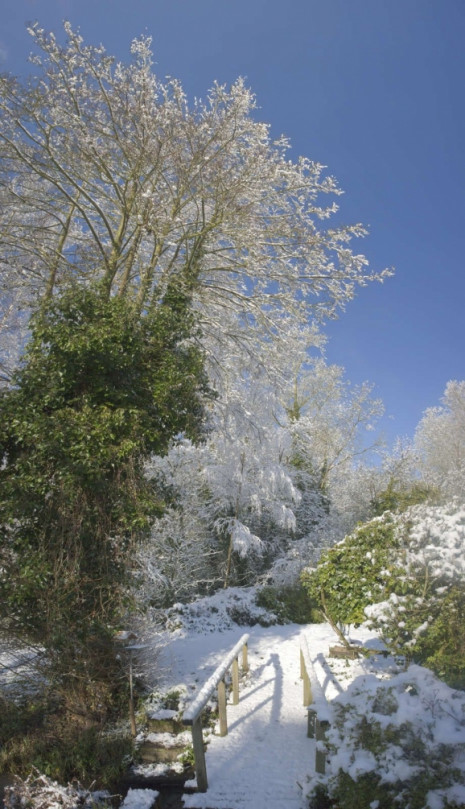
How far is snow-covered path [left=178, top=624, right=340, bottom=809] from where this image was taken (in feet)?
13.9

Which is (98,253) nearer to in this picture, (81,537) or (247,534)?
(81,537)

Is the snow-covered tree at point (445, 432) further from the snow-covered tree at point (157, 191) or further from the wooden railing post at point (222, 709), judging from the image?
the wooden railing post at point (222, 709)

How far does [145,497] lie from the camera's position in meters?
6.11


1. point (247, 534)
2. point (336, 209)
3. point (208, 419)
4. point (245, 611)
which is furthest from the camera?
point (247, 534)

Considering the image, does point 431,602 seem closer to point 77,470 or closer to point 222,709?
point 222,709

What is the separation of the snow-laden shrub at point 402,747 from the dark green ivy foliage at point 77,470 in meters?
3.26

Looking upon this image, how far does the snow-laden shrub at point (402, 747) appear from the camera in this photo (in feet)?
9.43

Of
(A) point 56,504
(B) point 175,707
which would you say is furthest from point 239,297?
(B) point 175,707

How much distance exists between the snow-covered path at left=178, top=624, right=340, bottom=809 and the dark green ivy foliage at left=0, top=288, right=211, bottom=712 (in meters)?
1.86

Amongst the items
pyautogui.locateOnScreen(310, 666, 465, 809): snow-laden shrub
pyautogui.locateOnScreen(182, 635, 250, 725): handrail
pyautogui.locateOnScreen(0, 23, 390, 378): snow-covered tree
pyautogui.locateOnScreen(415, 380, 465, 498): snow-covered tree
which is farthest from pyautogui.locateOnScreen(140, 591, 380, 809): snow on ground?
pyautogui.locateOnScreen(415, 380, 465, 498): snow-covered tree

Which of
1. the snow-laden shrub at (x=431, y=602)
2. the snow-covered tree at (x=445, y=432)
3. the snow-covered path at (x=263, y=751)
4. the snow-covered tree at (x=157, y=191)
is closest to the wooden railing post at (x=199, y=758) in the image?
the snow-covered path at (x=263, y=751)

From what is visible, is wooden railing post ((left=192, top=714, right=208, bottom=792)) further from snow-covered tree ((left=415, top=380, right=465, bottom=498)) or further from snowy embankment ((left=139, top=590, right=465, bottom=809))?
snow-covered tree ((left=415, top=380, right=465, bottom=498))

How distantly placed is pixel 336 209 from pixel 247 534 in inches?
374

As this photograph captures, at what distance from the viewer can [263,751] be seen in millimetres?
5129
